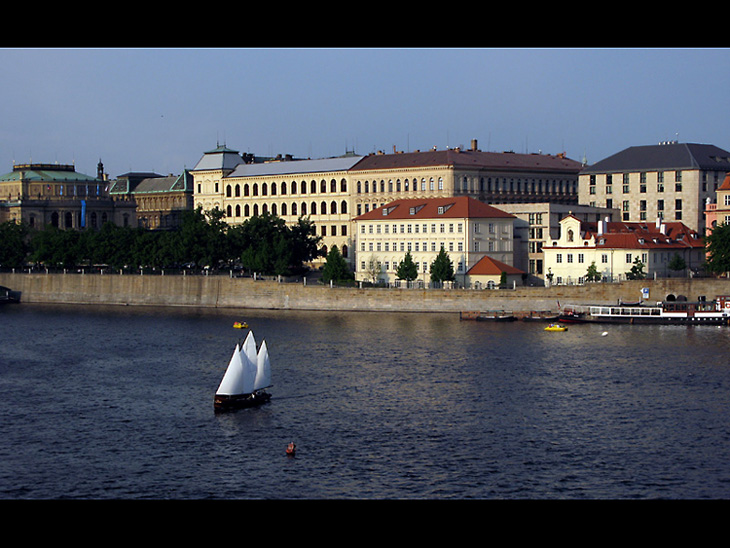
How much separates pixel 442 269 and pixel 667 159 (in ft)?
94.9

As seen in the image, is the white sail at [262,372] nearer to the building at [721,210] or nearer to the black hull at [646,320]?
the black hull at [646,320]

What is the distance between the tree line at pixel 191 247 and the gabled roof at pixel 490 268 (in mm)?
17081

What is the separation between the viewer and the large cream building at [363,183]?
4104 inches

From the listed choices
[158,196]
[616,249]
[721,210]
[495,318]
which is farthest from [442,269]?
[158,196]

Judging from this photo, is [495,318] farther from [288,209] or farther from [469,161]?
[288,209]

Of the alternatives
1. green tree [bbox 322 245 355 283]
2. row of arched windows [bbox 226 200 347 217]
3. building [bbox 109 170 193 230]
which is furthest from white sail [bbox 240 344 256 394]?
building [bbox 109 170 193 230]

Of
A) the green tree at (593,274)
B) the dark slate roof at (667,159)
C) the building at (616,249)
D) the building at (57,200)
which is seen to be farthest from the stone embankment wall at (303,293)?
the building at (57,200)

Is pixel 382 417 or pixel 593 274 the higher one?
pixel 593 274

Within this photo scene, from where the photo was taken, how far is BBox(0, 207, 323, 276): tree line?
93375 millimetres

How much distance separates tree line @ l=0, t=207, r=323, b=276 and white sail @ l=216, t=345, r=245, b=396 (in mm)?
48106

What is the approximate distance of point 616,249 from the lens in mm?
80188

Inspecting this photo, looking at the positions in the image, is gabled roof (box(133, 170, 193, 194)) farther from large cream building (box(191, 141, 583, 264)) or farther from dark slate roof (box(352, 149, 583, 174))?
dark slate roof (box(352, 149, 583, 174))
